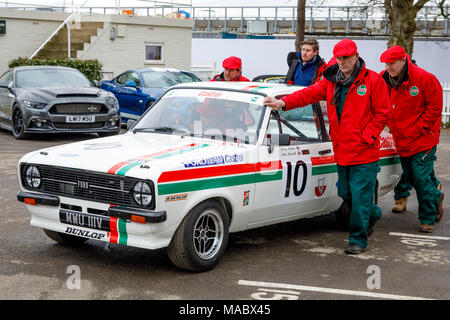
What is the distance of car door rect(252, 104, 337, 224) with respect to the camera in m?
6.38

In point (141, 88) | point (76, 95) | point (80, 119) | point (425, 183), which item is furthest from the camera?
point (141, 88)

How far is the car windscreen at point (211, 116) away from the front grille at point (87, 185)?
4.12ft

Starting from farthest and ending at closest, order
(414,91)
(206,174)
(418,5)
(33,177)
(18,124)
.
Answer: (418,5) < (18,124) < (414,91) < (33,177) < (206,174)

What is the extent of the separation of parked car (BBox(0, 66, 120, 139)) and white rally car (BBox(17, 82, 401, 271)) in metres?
7.32

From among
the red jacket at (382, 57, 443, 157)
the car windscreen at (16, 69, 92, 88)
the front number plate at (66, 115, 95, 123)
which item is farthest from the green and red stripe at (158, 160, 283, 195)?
the car windscreen at (16, 69, 92, 88)

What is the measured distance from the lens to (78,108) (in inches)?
558

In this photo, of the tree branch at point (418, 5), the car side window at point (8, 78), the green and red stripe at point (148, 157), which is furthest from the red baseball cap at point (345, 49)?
the tree branch at point (418, 5)

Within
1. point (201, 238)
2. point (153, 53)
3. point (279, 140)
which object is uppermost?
Result: point (153, 53)

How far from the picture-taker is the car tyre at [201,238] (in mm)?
5551

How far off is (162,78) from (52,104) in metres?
4.16

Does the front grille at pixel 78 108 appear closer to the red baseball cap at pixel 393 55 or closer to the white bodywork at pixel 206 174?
the white bodywork at pixel 206 174

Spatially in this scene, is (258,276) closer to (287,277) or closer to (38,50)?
(287,277)

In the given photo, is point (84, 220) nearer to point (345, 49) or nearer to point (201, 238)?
point (201, 238)

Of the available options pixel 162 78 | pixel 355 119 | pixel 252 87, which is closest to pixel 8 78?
pixel 162 78
